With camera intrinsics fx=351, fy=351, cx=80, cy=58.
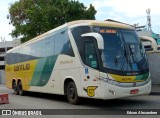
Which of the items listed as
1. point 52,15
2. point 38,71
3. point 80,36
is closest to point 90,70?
point 80,36

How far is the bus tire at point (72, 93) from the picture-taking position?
13.8m

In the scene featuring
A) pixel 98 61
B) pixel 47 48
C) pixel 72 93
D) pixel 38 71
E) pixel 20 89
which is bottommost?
pixel 20 89

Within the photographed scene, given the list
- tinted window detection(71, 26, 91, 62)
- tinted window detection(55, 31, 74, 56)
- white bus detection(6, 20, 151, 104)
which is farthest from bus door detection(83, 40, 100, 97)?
tinted window detection(55, 31, 74, 56)

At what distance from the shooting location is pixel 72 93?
46.0 feet

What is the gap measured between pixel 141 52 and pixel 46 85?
565 cm

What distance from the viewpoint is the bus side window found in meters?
12.5

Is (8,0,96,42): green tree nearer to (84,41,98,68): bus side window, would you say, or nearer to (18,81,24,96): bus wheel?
(18,81,24,96): bus wheel

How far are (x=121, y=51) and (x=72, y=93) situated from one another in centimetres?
281

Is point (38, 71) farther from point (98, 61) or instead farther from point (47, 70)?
point (98, 61)

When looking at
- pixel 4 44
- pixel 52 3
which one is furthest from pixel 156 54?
pixel 4 44

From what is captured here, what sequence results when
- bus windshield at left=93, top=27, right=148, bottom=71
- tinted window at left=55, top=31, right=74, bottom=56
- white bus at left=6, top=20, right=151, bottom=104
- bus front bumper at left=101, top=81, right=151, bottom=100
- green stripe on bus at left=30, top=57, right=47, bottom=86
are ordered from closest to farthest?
bus front bumper at left=101, top=81, right=151, bottom=100 → white bus at left=6, top=20, right=151, bottom=104 → bus windshield at left=93, top=27, right=148, bottom=71 → tinted window at left=55, top=31, right=74, bottom=56 → green stripe on bus at left=30, top=57, right=47, bottom=86

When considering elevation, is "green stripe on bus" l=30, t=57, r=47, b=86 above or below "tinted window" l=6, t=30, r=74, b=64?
below

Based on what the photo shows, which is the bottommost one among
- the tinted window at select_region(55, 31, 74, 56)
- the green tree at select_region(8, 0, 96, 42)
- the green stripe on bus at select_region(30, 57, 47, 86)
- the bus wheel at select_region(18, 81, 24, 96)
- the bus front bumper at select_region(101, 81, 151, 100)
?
the bus wheel at select_region(18, 81, 24, 96)

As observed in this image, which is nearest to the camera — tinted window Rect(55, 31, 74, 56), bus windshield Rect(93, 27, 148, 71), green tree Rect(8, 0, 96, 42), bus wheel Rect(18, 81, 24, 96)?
bus windshield Rect(93, 27, 148, 71)
